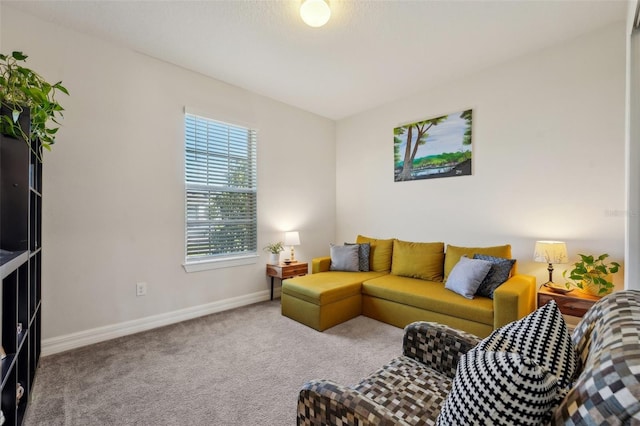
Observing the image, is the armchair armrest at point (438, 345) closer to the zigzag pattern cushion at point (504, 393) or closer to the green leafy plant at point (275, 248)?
the zigzag pattern cushion at point (504, 393)

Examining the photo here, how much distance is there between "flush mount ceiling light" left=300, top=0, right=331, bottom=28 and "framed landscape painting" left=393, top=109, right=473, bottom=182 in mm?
2080

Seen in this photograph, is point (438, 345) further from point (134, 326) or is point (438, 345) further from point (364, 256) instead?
point (134, 326)

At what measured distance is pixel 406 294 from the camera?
284cm

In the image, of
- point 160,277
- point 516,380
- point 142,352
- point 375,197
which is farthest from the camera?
point 375,197

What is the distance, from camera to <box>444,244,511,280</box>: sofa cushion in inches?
114

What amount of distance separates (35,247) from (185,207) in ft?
4.33

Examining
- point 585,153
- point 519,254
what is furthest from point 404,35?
point 519,254

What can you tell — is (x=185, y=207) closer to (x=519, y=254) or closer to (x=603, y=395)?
(x=603, y=395)

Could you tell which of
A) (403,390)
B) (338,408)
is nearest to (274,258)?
(403,390)

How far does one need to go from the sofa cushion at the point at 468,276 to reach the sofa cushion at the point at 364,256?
1.12 m

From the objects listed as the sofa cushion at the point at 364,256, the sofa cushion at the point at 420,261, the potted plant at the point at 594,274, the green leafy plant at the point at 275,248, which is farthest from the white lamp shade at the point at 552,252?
the green leafy plant at the point at 275,248

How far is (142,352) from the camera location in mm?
2389

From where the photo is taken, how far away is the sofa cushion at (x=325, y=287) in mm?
2873

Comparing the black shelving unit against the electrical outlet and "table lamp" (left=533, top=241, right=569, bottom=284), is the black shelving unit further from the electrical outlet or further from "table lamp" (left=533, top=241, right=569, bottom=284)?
"table lamp" (left=533, top=241, right=569, bottom=284)
